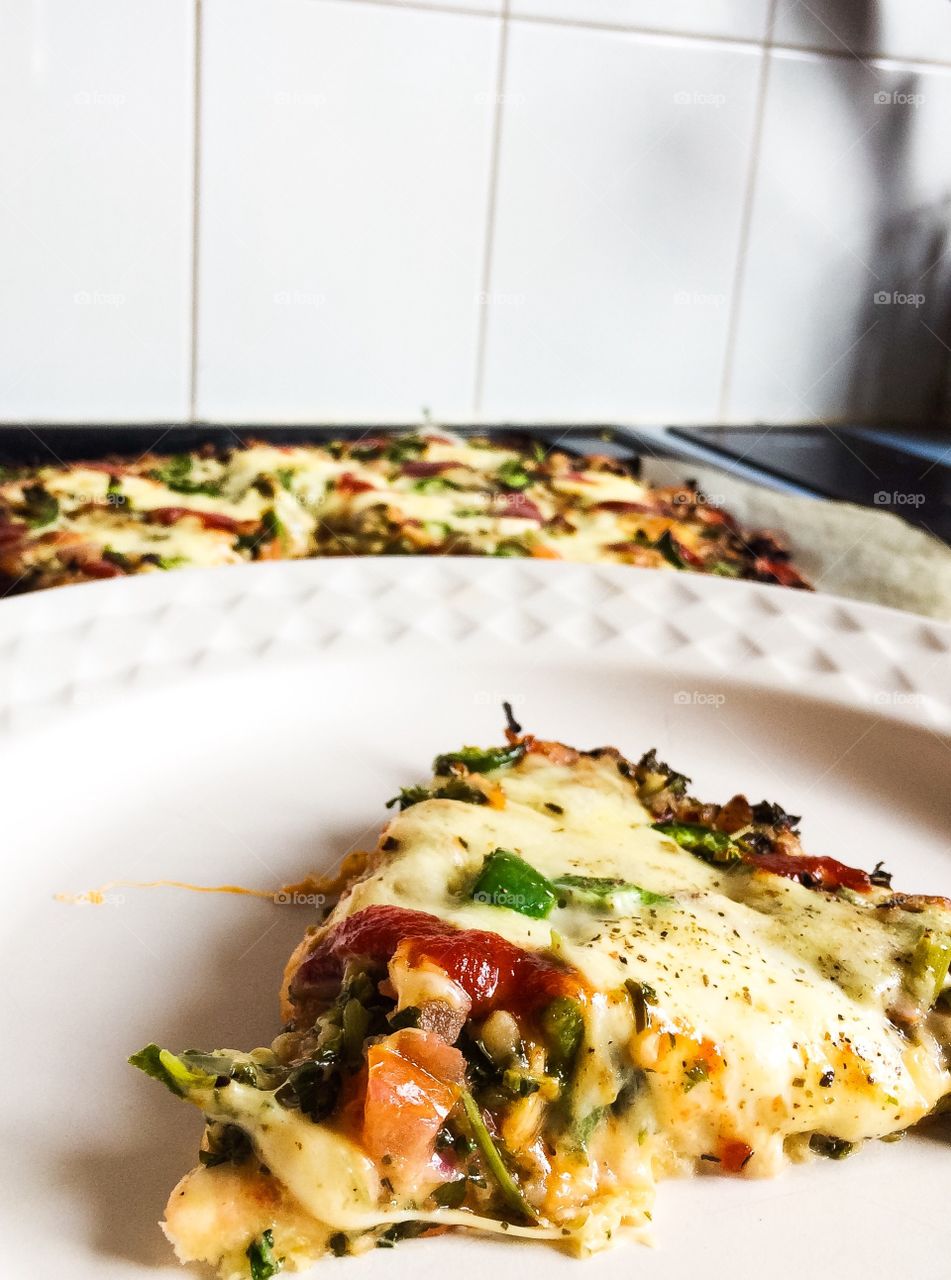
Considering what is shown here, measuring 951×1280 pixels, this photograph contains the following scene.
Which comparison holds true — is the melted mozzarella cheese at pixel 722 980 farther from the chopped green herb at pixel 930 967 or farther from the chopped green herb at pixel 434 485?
the chopped green herb at pixel 434 485

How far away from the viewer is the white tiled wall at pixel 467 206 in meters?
3.38

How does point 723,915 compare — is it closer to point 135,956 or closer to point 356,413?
point 135,956

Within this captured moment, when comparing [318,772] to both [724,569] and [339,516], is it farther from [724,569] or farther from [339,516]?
[724,569]

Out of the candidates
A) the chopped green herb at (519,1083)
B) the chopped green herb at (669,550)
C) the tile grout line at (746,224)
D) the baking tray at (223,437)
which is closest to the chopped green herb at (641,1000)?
the chopped green herb at (519,1083)

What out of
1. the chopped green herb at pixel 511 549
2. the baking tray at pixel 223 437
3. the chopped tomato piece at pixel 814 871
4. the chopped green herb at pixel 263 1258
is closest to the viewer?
the chopped green herb at pixel 263 1258

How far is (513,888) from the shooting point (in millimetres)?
1281

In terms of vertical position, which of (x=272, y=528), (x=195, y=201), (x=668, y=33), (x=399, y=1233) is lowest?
(x=399, y=1233)

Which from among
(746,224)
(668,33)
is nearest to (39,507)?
(668,33)

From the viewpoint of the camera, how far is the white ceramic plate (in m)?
1.13

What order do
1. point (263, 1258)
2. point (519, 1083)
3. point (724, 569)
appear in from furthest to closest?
point (724, 569) → point (519, 1083) → point (263, 1258)

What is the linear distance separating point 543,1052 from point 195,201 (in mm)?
2966

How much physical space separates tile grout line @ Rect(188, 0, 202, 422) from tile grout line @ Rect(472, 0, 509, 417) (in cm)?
87

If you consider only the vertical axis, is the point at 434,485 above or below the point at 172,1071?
above

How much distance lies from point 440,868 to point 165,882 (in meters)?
0.41
